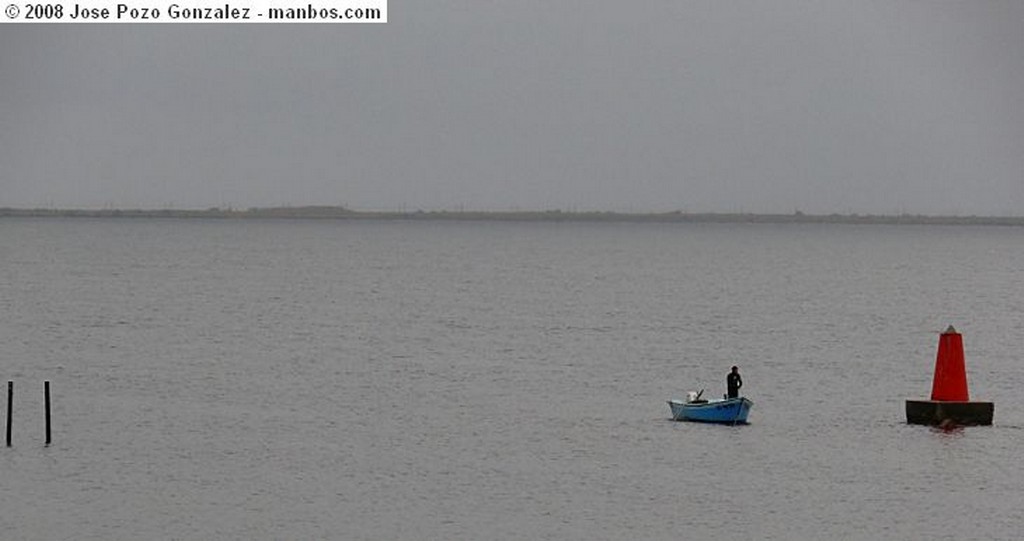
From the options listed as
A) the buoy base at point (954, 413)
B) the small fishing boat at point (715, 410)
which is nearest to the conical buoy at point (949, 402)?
the buoy base at point (954, 413)

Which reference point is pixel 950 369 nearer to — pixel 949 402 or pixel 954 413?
pixel 949 402

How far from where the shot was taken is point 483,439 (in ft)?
160

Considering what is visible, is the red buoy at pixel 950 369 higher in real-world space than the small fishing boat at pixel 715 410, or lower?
higher

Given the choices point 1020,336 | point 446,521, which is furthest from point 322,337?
point 446,521

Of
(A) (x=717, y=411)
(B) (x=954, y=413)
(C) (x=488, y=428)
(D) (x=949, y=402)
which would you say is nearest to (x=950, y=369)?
(D) (x=949, y=402)

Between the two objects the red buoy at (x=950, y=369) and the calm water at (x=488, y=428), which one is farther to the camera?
the red buoy at (x=950, y=369)

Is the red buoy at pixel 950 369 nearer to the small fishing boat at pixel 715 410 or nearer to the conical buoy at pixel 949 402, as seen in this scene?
the conical buoy at pixel 949 402

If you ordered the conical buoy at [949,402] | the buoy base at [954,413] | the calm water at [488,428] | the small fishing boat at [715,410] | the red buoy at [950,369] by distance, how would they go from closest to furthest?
1. the calm water at [488,428]
2. the red buoy at [950,369]
3. the conical buoy at [949,402]
4. the buoy base at [954,413]
5. the small fishing boat at [715,410]

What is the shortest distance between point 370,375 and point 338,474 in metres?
24.3

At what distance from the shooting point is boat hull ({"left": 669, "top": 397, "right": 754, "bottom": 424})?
50438 millimetres

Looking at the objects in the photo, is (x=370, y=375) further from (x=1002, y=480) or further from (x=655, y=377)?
(x=1002, y=480)

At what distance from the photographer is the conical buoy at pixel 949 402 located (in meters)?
46.4

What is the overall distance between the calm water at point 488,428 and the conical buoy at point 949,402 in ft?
1.61

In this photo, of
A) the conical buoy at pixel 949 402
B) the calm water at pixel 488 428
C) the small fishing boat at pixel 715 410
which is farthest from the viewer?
the small fishing boat at pixel 715 410
